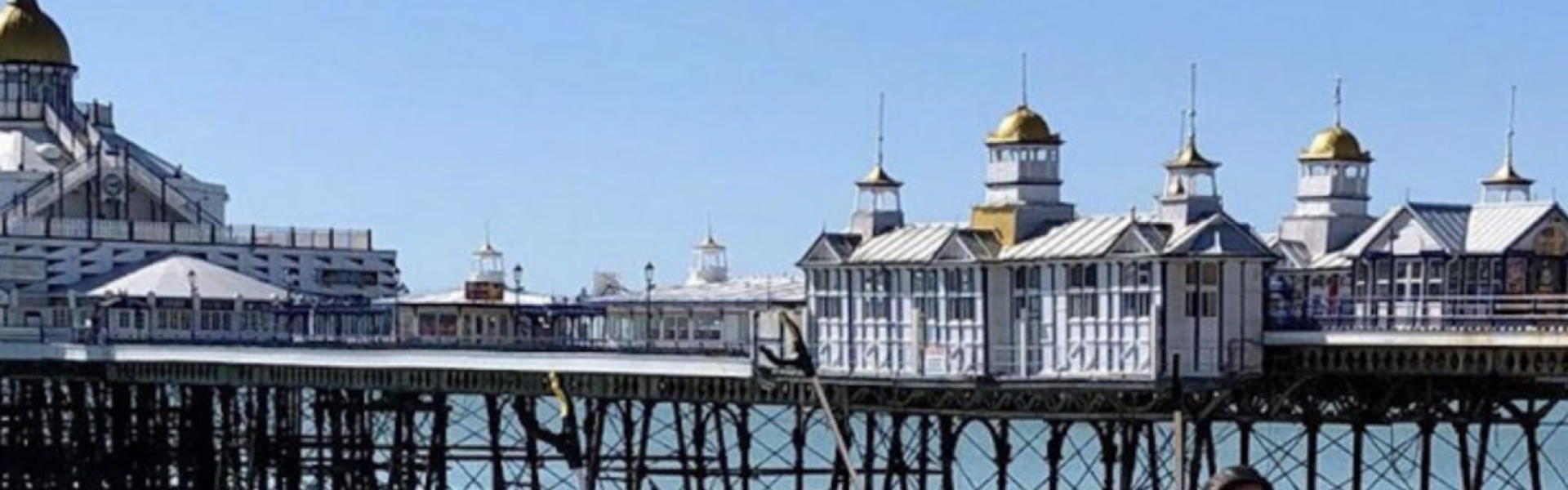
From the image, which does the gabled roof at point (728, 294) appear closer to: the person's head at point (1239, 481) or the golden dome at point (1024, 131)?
the golden dome at point (1024, 131)

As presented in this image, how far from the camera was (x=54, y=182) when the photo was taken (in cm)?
8694

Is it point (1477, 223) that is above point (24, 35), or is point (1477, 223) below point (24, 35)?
below

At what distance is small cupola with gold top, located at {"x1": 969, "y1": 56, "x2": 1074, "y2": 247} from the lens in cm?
5159

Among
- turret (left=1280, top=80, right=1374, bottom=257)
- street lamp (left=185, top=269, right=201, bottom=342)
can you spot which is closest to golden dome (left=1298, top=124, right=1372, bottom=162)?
turret (left=1280, top=80, right=1374, bottom=257)

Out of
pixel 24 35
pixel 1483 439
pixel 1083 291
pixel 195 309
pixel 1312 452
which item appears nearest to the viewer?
pixel 1483 439

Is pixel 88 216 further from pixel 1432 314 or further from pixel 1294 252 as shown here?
pixel 1432 314

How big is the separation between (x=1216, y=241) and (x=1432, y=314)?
10.7 ft

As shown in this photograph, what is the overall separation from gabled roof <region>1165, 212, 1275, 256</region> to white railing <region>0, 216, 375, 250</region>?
4049 centimetres

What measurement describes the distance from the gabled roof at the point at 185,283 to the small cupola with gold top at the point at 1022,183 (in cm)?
2830

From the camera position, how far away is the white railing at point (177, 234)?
81.9 m

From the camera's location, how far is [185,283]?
77.6m

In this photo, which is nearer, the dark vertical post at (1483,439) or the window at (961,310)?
the dark vertical post at (1483,439)

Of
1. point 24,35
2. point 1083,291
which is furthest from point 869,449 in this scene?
point 24,35

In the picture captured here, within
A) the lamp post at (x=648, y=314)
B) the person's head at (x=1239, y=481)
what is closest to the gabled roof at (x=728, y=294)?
the lamp post at (x=648, y=314)
